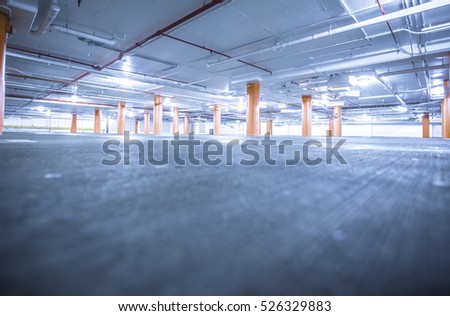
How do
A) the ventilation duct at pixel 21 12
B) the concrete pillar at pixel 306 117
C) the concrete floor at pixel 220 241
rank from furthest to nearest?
the concrete pillar at pixel 306 117
the ventilation duct at pixel 21 12
the concrete floor at pixel 220 241

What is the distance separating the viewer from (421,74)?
8742 millimetres

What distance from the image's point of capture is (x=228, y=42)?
20.5 ft

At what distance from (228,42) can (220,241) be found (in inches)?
260

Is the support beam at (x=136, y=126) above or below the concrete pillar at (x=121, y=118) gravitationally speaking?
above

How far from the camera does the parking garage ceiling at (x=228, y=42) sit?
4.47m

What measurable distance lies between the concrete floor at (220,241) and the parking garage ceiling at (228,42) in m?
4.15

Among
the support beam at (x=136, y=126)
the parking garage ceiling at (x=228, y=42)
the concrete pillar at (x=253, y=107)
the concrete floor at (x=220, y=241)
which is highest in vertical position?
the support beam at (x=136, y=126)

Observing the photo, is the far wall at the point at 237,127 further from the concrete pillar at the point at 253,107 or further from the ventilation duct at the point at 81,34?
the ventilation duct at the point at 81,34

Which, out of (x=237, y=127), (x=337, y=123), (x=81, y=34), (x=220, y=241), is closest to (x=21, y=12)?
(x=81, y=34)

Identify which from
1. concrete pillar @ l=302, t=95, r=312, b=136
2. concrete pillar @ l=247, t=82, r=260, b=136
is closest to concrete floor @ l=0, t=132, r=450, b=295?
concrete pillar @ l=247, t=82, r=260, b=136

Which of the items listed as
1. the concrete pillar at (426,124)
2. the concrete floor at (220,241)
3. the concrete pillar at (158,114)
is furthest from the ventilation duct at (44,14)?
the concrete pillar at (426,124)

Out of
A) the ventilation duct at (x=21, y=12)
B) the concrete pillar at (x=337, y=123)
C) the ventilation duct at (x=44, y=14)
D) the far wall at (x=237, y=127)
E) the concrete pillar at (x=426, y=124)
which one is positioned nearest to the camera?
the ventilation duct at (x=44, y=14)
